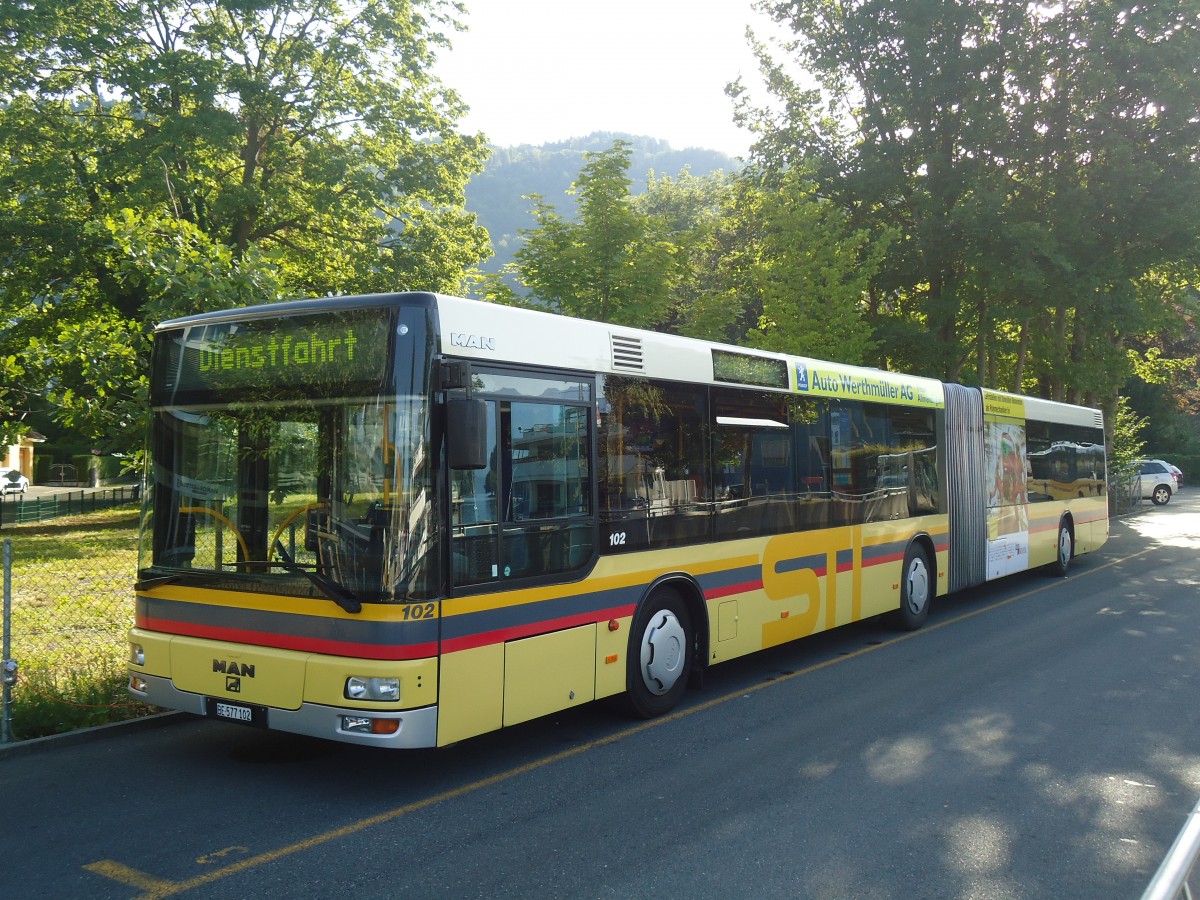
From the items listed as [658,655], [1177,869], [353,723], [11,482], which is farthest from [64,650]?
[11,482]

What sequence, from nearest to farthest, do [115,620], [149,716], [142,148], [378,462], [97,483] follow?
Answer: [378,462]
[149,716]
[115,620]
[142,148]
[97,483]

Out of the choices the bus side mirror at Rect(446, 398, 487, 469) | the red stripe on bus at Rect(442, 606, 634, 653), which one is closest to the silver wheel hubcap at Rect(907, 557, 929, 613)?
the red stripe on bus at Rect(442, 606, 634, 653)

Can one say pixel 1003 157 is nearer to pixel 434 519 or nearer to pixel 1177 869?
pixel 434 519

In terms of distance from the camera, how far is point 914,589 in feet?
39.2

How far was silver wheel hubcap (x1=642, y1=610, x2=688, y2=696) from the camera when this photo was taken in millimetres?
7516

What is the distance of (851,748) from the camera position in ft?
22.2

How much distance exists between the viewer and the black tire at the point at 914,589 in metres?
11.7

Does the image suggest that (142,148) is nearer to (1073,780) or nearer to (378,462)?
(378,462)

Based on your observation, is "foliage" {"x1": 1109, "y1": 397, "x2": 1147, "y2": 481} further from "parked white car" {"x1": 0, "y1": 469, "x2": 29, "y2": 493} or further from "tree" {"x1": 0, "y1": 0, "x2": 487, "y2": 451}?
"parked white car" {"x1": 0, "y1": 469, "x2": 29, "y2": 493}

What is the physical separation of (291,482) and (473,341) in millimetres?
1427

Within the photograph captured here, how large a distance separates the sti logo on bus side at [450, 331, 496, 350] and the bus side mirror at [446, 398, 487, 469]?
47cm

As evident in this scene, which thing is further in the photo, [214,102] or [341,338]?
[214,102]

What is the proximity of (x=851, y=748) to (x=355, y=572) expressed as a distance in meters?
3.68

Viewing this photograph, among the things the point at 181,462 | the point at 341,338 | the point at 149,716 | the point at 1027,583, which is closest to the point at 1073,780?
the point at 341,338
